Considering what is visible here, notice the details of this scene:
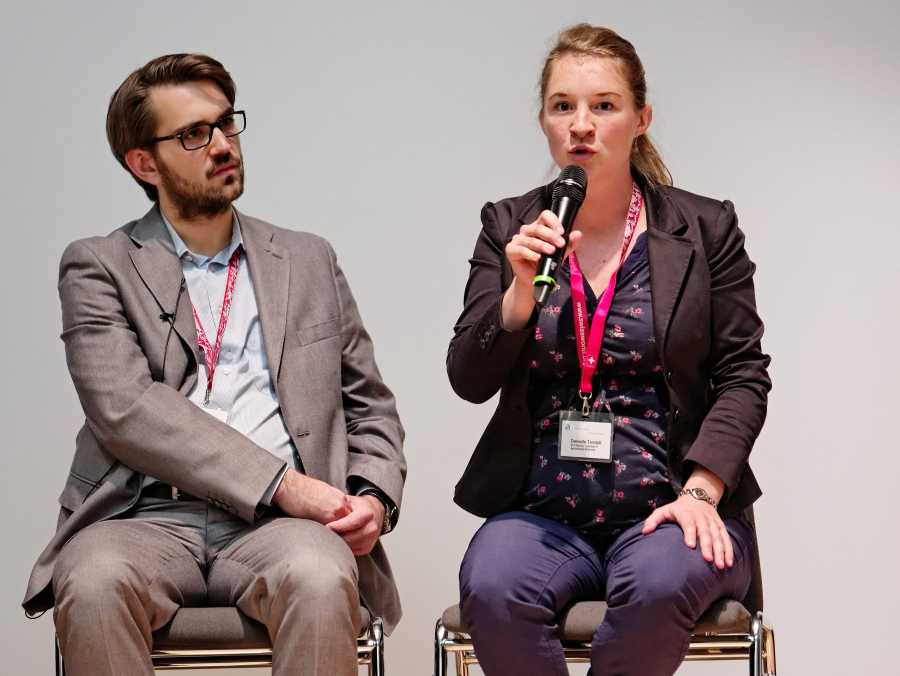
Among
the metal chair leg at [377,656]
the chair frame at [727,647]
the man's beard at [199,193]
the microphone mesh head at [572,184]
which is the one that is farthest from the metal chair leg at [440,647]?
the man's beard at [199,193]

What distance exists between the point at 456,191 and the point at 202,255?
1067 millimetres

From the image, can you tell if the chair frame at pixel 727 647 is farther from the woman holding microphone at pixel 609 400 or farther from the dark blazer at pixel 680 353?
the dark blazer at pixel 680 353

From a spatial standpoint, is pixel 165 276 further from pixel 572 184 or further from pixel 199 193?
pixel 572 184

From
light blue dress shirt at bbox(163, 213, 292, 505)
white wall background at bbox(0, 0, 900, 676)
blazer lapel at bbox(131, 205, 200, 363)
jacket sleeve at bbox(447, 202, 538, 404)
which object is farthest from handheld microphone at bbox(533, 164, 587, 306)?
white wall background at bbox(0, 0, 900, 676)

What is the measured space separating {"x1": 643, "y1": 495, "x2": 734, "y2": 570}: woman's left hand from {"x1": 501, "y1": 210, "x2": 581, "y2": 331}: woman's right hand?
440 mm

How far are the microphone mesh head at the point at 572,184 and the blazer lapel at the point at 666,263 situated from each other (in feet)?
0.79

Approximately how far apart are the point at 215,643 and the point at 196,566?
7.5 inches

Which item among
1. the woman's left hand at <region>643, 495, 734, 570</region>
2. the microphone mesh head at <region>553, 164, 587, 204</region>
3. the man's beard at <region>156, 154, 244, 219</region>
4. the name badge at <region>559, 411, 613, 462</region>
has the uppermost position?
the man's beard at <region>156, 154, 244, 219</region>

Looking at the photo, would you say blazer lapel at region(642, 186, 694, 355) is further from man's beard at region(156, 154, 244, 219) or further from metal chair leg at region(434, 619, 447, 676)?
man's beard at region(156, 154, 244, 219)

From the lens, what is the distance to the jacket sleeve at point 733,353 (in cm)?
249

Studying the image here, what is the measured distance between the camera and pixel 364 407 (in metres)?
2.83

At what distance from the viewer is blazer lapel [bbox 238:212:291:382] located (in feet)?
8.87

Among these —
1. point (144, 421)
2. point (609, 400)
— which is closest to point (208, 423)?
point (144, 421)

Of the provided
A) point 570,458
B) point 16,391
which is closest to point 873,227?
point 570,458
